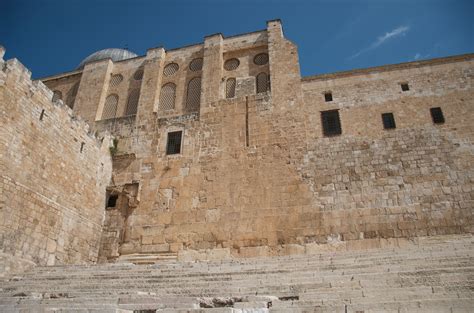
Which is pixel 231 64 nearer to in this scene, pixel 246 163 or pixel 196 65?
pixel 196 65

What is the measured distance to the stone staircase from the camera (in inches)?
181

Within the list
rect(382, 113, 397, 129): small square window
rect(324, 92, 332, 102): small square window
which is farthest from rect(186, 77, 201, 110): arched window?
rect(382, 113, 397, 129): small square window

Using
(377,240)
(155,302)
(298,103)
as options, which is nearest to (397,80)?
(298,103)

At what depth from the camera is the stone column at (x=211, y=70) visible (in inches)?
529

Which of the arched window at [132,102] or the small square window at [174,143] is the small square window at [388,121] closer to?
the small square window at [174,143]

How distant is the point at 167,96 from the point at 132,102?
5.19 ft

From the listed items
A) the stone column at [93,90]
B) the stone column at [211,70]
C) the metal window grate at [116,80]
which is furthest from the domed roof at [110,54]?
the stone column at [211,70]

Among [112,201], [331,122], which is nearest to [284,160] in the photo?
[331,122]

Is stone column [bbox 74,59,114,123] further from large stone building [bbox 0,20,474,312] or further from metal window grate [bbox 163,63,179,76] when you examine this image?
metal window grate [bbox 163,63,179,76]

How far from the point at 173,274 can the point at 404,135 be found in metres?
8.22

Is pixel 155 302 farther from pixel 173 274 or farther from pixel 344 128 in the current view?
pixel 344 128

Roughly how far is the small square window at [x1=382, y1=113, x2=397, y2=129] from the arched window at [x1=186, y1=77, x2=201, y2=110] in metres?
6.82

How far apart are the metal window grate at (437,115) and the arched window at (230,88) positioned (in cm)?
698

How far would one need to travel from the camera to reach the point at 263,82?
13.7m
